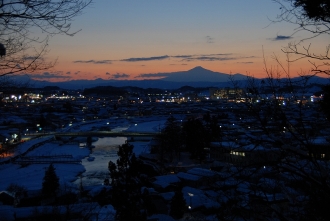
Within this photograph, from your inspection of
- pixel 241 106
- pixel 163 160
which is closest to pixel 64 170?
pixel 163 160

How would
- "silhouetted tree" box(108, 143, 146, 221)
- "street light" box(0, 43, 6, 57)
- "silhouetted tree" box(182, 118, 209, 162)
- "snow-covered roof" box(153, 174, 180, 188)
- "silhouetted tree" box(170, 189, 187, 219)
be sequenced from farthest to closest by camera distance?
"silhouetted tree" box(182, 118, 209, 162) → "snow-covered roof" box(153, 174, 180, 188) → "silhouetted tree" box(170, 189, 187, 219) → "silhouetted tree" box(108, 143, 146, 221) → "street light" box(0, 43, 6, 57)

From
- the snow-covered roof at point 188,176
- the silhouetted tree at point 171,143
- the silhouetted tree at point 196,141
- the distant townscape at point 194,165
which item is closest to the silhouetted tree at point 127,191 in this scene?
the distant townscape at point 194,165

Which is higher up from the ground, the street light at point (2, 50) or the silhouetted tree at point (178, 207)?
the street light at point (2, 50)

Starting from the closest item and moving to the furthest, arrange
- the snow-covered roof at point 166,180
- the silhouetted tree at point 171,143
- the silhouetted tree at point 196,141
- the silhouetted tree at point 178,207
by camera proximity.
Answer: the silhouetted tree at point 178,207
the snow-covered roof at point 166,180
the silhouetted tree at point 196,141
the silhouetted tree at point 171,143

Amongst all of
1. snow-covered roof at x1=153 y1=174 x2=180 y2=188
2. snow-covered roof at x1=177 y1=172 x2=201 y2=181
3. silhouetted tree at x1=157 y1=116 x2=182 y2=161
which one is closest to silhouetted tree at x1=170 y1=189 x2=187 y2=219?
snow-covered roof at x1=153 y1=174 x2=180 y2=188

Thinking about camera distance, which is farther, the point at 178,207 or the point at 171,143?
the point at 171,143

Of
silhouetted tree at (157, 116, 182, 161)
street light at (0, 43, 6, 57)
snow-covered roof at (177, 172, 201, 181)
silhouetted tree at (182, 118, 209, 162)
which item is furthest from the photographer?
silhouetted tree at (157, 116, 182, 161)

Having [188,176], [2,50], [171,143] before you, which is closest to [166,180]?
[188,176]

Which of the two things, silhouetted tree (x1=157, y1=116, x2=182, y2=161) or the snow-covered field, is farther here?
silhouetted tree (x1=157, y1=116, x2=182, y2=161)

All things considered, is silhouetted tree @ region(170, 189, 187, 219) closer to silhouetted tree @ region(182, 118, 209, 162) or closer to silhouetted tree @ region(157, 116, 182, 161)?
silhouetted tree @ region(182, 118, 209, 162)

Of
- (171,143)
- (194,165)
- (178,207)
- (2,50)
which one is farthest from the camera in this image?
(171,143)

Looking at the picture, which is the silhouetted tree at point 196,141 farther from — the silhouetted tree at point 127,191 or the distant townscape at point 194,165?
the silhouetted tree at point 127,191

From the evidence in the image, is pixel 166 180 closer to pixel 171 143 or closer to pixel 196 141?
pixel 196 141

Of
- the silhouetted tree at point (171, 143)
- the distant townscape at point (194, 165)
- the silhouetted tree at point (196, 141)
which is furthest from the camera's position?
the silhouetted tree at point (171, 143)
